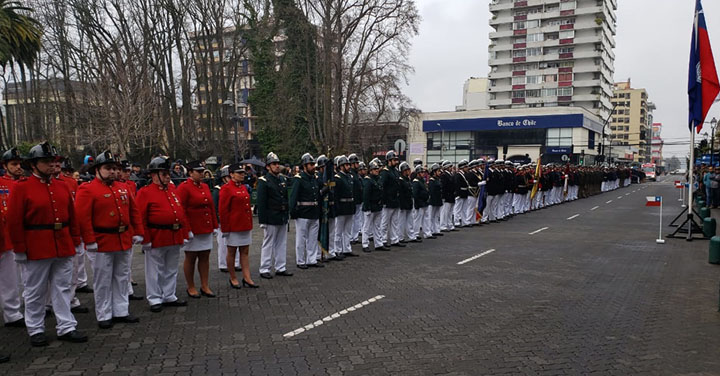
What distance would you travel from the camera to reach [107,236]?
6191mm

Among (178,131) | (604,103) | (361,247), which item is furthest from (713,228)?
(604,103)

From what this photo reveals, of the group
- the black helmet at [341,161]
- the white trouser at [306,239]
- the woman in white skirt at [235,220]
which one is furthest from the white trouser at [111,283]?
the black helmet at [341,161]

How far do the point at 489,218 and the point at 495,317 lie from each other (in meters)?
13.3

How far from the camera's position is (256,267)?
10.2 m

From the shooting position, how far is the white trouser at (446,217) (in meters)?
16.6

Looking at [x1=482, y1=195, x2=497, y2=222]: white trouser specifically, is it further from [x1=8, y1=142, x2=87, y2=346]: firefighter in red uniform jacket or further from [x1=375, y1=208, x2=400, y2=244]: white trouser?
[x1=8, y1=142, x2=87, y2=346]: firefighter in red uniform jacket

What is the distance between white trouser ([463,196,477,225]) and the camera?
1789 cm

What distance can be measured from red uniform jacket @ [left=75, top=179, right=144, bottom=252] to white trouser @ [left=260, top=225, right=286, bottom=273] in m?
2.97

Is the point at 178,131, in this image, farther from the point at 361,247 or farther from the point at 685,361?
the point at 685,361

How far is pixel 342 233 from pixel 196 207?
447 centimetres

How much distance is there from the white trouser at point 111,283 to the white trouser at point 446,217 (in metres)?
11.6

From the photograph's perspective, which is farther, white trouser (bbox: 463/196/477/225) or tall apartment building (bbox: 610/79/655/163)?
tall apartment building (bbox: 610/79/655/163)

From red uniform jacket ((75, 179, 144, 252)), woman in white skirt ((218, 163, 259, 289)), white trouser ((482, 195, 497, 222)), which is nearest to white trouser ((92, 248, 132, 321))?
red uniform jacket ((75, 179, 144, 252))

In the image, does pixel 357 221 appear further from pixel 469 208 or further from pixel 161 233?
pixel 161 233
